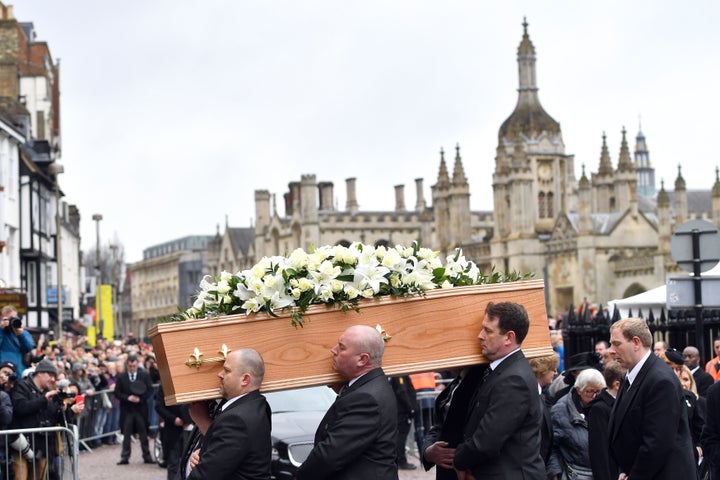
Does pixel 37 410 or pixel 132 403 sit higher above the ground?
pixel 37 410

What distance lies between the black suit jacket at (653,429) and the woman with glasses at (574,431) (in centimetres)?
191

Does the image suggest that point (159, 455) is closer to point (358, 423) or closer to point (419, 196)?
point (358, 423)

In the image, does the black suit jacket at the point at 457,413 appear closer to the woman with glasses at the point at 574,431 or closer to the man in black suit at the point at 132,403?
the woman with glasses at the point at 574,431

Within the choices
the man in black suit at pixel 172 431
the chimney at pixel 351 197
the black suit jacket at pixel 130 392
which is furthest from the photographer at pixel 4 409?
the chimney at pixel 351 197

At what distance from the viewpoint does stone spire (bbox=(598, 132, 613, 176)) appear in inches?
3442

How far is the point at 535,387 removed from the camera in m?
6.98

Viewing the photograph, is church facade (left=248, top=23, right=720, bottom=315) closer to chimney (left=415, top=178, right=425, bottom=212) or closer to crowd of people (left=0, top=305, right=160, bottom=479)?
chimney (left=415, top=178, right=425, bottom=212)

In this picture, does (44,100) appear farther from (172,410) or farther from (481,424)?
(481,424)

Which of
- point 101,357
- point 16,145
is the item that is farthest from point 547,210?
point 101,357

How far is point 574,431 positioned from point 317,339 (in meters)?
3.46

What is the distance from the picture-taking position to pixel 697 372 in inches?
555

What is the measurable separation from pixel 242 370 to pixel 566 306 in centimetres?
7593

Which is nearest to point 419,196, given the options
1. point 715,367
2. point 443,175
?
point 443,175

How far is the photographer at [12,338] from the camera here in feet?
49.3
